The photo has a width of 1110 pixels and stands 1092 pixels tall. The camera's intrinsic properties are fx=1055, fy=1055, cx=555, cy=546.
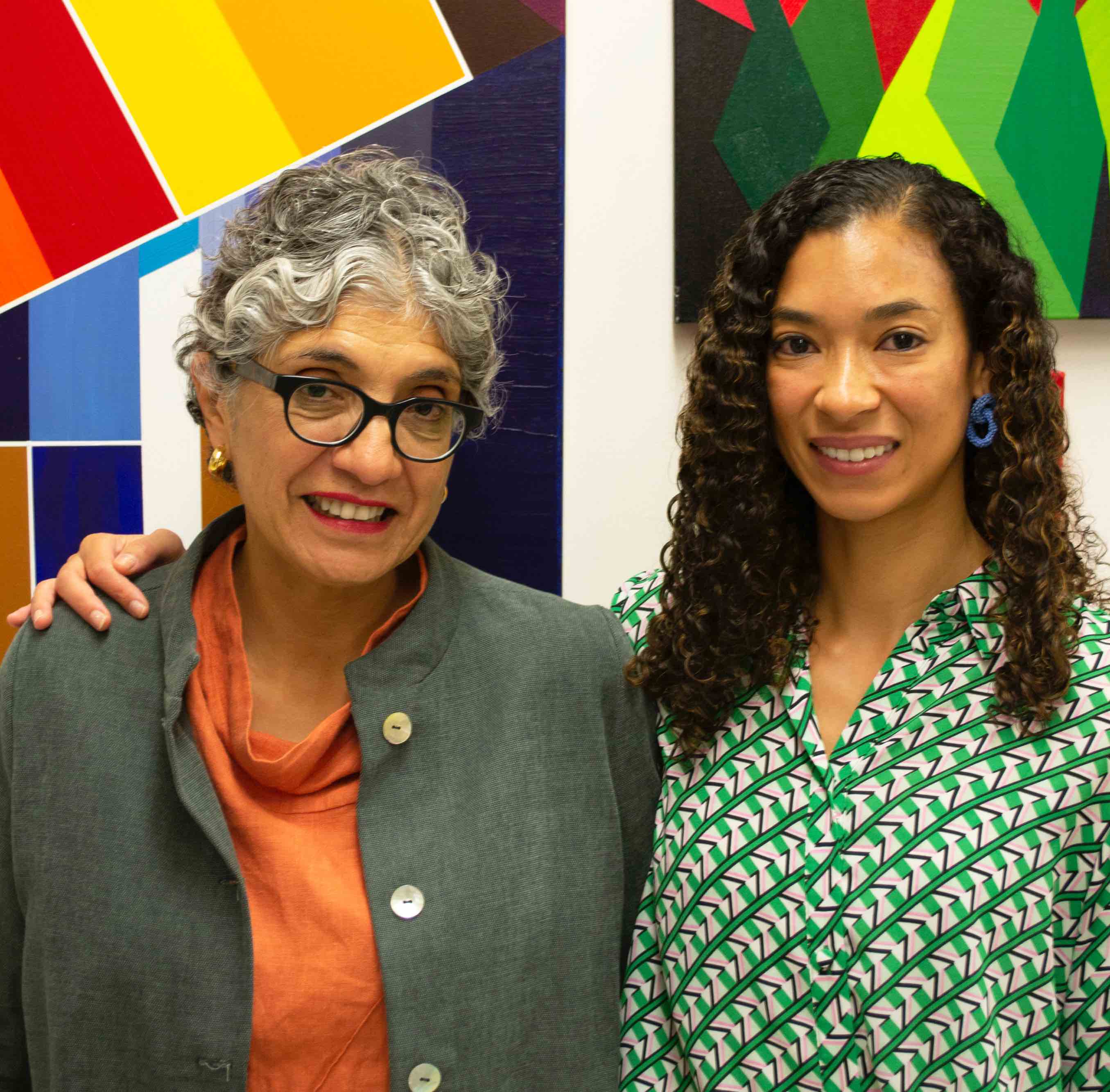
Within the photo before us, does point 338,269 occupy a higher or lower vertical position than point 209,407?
higher

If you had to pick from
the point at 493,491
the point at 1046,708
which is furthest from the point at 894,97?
the point at 1046,708

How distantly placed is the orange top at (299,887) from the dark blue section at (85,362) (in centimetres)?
61

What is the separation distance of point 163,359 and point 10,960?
37.8 inches

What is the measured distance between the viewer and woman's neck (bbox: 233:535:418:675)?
1.42 metres

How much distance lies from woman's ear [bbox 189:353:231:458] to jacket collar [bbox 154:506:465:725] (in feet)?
0.43

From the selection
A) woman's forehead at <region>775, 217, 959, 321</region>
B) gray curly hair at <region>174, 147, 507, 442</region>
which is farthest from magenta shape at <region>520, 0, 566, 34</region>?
woman's forehead at <region>775, 217, 959, 321</region>

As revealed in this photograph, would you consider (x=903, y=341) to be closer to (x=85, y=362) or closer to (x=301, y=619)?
(x=301, y=619)

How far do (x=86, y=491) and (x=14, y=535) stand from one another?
0.15m

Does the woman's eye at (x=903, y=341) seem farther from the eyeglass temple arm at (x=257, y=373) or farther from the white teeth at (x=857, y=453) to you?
the eyeglass temple arm at (x=257, y=373)

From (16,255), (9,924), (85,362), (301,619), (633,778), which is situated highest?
(16,255)

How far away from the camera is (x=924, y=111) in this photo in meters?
1.69

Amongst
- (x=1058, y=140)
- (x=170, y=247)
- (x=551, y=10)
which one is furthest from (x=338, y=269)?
(x=1058, y=140)

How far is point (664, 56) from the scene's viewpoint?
1.73m

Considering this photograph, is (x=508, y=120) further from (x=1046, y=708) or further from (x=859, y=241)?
(x=1046, y=708)
